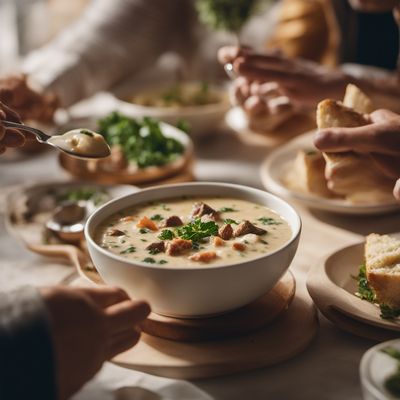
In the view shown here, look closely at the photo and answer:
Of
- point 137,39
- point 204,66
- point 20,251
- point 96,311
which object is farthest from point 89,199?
point 204,66

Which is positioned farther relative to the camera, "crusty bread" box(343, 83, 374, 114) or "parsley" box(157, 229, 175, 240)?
"crusty bread" box(343, 83, 374, 114)

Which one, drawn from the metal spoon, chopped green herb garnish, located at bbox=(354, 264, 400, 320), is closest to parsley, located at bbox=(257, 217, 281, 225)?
chopped green herb garnish, located at bbox=(354, 264, 400, 320)

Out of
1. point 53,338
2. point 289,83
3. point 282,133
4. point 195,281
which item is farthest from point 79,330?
point 282,133

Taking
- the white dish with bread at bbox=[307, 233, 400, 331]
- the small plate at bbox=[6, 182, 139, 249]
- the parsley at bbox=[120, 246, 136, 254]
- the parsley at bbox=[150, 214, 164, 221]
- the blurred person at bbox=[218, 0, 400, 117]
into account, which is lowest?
the small plate at bbox=[6, 182, 139, 249]

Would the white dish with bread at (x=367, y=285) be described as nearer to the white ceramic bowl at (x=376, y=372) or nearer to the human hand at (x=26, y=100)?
the white ceramic bowl at (x=376, y=372)

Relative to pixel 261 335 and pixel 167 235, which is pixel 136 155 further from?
pixel 261 335

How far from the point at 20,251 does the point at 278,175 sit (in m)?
0.86

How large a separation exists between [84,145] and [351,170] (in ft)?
2.28

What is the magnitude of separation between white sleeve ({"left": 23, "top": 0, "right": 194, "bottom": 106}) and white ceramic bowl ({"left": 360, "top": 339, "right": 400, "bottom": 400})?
87.1 inches

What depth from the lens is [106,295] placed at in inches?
46.8

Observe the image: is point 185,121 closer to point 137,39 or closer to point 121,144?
point 121,144

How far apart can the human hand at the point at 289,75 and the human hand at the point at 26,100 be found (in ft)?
2.55

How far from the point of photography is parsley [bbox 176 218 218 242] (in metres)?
1.38

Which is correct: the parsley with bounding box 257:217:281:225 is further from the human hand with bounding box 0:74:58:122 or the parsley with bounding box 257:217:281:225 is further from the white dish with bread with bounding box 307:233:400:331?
the human hand with bounding box 0:74:58:122
